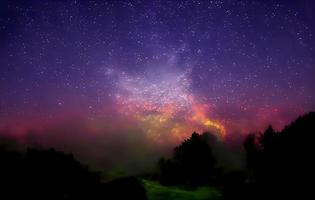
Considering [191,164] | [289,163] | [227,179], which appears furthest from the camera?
[191,164]

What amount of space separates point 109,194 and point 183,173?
110 feet

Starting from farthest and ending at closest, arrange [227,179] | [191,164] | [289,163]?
[191,164] < [227,179] < [289,163]

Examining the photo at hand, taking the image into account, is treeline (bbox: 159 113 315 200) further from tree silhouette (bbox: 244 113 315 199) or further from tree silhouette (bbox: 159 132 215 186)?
tree silhouette (bbox: 159 132 215 186)

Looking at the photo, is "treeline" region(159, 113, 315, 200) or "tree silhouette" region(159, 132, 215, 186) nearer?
"treeline" region(159, 113, 315, 200)

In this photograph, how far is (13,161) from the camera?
45.0 metres

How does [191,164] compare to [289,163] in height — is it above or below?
above

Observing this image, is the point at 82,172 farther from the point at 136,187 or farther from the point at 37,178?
the point at 136,187

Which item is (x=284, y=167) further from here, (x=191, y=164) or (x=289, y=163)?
(x=191, y=164)

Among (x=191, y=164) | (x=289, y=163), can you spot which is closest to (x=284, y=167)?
(x=289, y=163)

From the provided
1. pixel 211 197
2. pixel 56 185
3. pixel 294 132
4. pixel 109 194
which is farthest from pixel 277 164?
pixel 56 185

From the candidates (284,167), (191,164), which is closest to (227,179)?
(284,167)

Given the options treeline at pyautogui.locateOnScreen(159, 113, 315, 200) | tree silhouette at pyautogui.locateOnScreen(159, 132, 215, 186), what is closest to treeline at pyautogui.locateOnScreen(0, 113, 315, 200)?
treeline at pyautogui.locateOnScreen(159, 113, 315, 200)

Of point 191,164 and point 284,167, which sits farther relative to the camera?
point 191,164

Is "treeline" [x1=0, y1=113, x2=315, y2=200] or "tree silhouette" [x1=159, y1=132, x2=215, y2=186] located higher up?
"tree silhouette" [x1=159, y1=132, x2=215, y2=186]
